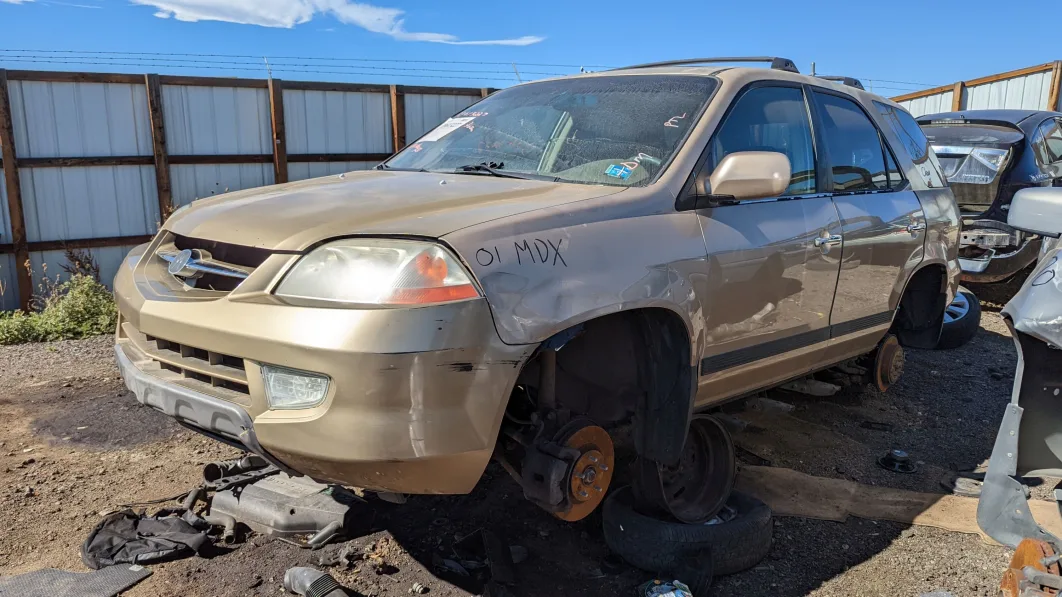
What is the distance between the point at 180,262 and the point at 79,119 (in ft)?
28.2

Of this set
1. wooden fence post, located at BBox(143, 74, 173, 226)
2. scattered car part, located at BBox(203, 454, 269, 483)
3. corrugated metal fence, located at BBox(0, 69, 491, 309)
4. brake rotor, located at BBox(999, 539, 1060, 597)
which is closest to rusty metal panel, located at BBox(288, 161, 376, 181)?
corrugated metal fence, located at BBox(0, 69, 491, 309)

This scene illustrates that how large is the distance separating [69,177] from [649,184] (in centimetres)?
936

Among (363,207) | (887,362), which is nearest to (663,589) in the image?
(363,207)

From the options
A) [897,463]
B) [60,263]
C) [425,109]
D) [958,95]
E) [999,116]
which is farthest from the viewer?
[958,95]

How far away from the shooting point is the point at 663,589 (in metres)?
2.79

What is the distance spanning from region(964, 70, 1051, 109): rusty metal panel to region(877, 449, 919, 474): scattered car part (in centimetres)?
1297

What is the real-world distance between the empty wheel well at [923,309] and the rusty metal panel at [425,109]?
328 inches

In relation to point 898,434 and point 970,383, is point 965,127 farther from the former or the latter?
point 898,434

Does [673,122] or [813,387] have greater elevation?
[673,122]

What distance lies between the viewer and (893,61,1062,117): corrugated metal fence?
13.8 m

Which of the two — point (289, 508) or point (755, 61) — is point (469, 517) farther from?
point (755, 61)

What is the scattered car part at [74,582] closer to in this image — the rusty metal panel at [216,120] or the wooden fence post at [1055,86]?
the rusty metal panel at [216,120]

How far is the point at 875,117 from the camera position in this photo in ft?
14.4

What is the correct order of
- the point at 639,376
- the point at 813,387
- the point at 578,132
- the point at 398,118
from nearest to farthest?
the point at 639,376 → the point at 578,132 → the point at 813,387 → the point at 398,118
